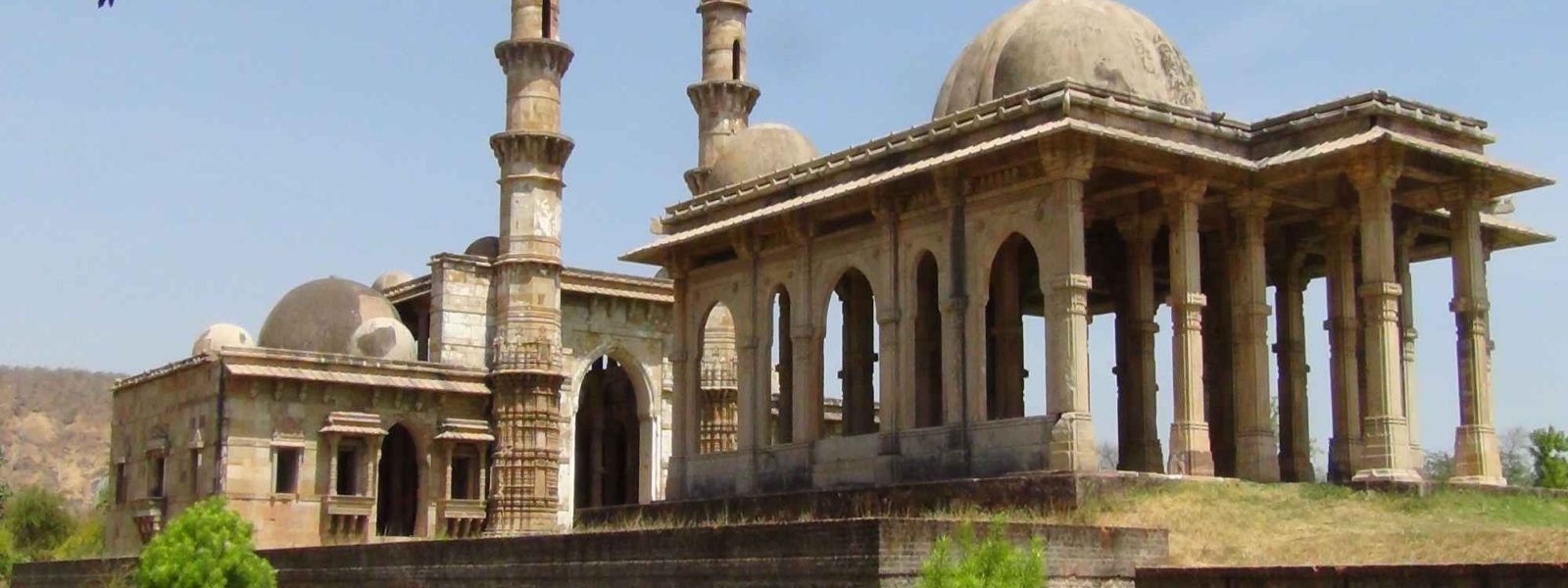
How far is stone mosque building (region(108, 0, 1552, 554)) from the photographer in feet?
76.7

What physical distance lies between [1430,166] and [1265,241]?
3.91m

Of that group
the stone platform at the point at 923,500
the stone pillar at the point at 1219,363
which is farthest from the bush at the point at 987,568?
the stone pillar at the point at 1219,363

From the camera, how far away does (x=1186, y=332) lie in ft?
77.2

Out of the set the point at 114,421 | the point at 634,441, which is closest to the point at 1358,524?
the point at 634,441

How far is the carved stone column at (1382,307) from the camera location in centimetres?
2302

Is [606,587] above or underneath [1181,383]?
underneath

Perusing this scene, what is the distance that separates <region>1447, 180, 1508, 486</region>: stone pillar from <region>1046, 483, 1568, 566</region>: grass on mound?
43.2 inches

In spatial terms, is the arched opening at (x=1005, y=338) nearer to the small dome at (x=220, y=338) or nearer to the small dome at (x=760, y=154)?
the small dome at (x=760, y=154)

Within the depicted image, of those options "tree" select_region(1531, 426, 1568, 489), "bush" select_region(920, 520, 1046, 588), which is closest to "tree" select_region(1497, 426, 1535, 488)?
"tree" select_region(1531, 426, 1568, 489)

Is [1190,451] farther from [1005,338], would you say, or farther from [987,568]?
[987,568]

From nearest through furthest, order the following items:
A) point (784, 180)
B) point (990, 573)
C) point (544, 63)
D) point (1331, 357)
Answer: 1. point (990, 573)
2. point (1331, 357)
3. point (784, 180)
4. point (544, 63)

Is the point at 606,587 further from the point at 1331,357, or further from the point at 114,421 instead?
the point at 114,421

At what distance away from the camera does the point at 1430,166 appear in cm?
2386

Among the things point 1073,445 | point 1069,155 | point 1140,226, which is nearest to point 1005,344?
point 1140,226
